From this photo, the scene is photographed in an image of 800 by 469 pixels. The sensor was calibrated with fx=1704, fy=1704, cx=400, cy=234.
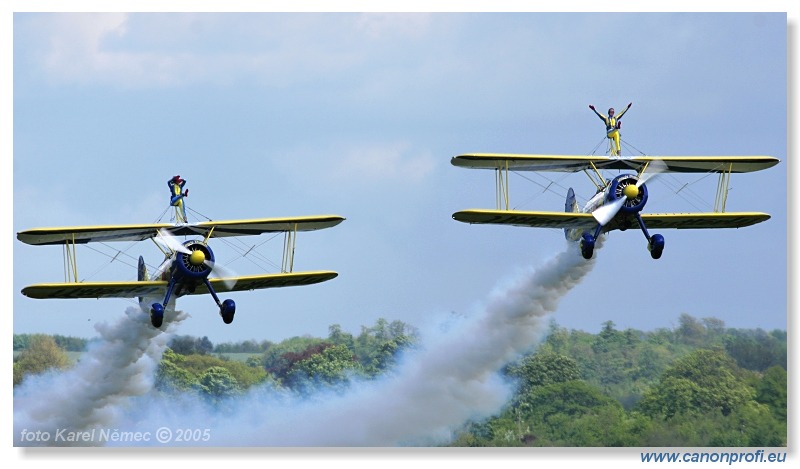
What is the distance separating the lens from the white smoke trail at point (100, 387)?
3969 cm

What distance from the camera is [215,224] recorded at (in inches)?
1389

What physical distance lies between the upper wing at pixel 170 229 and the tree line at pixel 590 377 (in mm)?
14066

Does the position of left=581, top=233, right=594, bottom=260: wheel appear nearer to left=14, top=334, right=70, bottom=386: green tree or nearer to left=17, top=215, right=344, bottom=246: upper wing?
left=17, top=215, right=344, bottom=246: upper wing

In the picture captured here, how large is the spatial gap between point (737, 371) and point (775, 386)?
59.5 inches

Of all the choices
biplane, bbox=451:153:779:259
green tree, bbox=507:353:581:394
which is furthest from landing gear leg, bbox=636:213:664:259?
green tree, bbox=507:353:581:394

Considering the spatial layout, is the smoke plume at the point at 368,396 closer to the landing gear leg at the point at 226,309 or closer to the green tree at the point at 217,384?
the green tree at the point at 217,384

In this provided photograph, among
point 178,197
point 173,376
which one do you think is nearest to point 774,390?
point 173,376

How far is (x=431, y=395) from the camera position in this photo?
146 feet

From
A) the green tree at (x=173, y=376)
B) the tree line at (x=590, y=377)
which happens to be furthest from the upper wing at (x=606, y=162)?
the green tree at (x=173, y=376)

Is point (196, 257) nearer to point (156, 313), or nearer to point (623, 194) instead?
point (156, 313)

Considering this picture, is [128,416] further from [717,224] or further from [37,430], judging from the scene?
[717,224]

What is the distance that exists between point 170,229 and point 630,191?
937 centimetres

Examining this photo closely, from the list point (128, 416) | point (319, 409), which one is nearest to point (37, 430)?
point (128, 416)

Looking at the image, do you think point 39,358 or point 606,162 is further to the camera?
point 39,358
